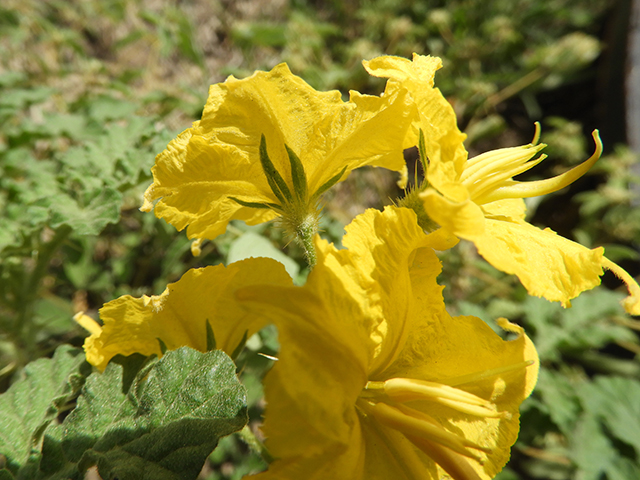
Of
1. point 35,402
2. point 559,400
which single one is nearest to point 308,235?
point 35,402

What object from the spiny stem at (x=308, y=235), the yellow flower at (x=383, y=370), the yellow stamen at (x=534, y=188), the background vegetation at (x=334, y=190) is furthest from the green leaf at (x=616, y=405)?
the spiny stem at (x=308, y=235)

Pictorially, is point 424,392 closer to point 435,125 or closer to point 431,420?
point 431,420

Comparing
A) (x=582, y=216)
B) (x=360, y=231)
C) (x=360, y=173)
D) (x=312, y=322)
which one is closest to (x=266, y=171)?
(x=360, y=231)

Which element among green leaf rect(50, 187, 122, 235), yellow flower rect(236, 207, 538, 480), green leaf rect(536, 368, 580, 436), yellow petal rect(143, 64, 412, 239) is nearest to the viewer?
yellow flower rect(236, 207, 538, 480)

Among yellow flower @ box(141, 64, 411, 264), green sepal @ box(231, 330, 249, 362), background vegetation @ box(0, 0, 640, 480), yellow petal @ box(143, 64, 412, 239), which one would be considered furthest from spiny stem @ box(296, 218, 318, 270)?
background vegetation @ box(0, 0, 640, 480)

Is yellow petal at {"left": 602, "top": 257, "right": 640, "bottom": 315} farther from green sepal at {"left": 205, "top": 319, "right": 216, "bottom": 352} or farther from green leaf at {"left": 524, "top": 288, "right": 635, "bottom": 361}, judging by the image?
green leaf at {"left": 524, "top": 288, "right": 635, "bottom": 361}

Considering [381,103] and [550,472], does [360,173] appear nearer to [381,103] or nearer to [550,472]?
[550,472]

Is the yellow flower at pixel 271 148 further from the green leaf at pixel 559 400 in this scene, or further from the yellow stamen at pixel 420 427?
the green leaf at pixel 559 400
